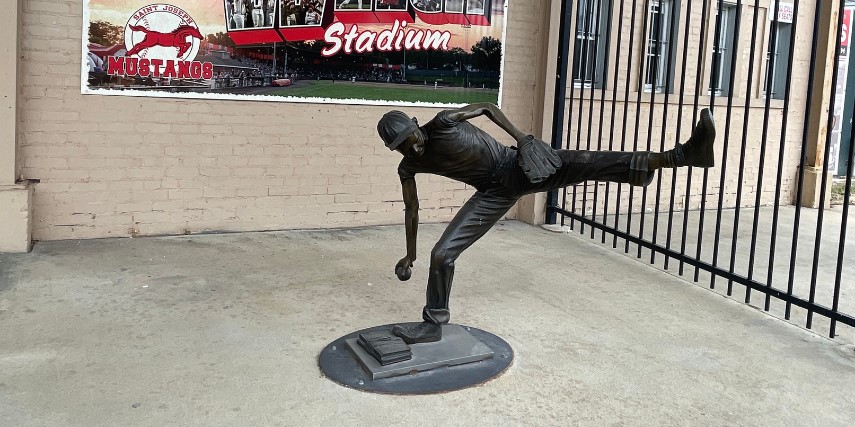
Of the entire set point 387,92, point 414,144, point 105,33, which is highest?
point 105,33

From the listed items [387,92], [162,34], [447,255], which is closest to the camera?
[447,255]

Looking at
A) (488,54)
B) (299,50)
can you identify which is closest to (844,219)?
(488,54)

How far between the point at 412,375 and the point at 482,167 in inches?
51.8

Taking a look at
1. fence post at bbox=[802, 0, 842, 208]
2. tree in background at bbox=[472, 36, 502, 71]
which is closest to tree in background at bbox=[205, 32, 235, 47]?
tree in background at bbox=[472, 36, 502, 71]

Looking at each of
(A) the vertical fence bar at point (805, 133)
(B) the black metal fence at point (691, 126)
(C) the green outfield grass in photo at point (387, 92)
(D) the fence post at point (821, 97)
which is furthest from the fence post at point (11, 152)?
(D) the fence post at point (821, 97)

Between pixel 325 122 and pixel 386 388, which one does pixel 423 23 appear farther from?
pixel 386 388

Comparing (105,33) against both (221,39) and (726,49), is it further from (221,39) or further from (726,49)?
(726,49)

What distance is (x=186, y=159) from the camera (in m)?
7.29

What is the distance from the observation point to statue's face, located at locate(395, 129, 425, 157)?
13.2 feet

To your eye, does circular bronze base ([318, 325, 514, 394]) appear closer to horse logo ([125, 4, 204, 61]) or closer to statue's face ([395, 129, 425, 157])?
statue's face ([395, 129, 425, 157])

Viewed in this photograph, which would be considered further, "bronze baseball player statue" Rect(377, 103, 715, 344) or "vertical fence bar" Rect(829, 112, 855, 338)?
"vertical fence bar" Rect(829, 112, 855, 338)

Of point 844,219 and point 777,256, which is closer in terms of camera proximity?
point 844,219

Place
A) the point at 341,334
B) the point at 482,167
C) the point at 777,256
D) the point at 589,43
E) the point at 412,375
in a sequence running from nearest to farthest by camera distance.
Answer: the point at 412,375, the point at 482,167, the point at 341,334, the point at 777,256, the point at 589,43

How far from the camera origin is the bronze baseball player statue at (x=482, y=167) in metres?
4.19
